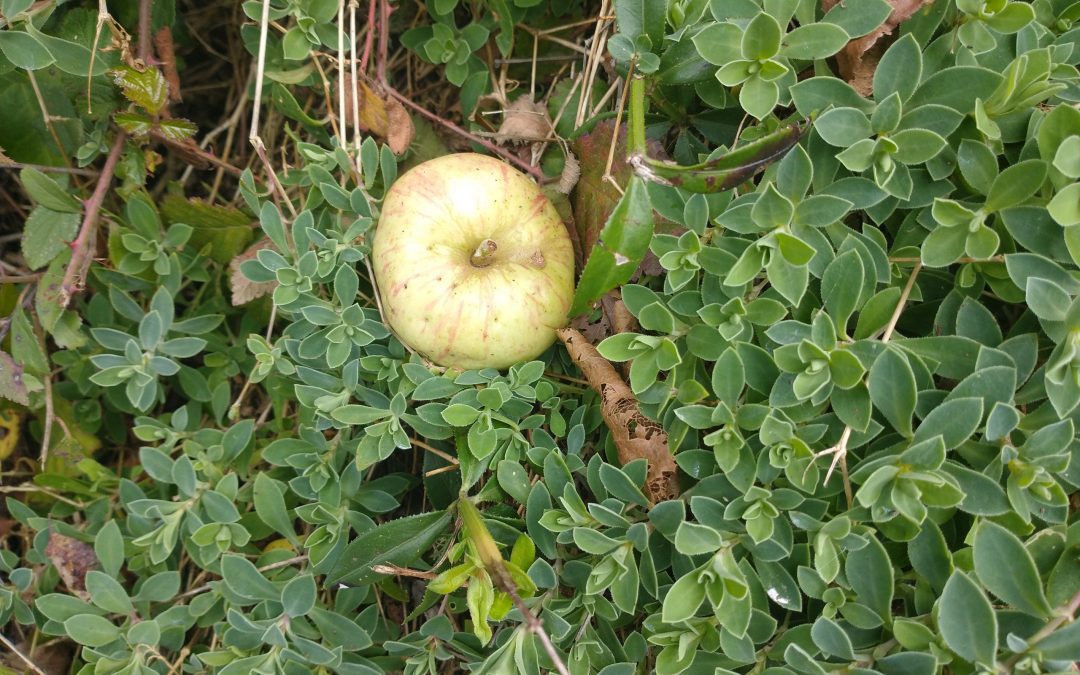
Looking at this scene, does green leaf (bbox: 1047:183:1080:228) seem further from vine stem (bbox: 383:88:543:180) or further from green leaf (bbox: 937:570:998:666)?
vine stem (bbox: 383:88:543:180)

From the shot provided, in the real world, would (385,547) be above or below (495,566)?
below

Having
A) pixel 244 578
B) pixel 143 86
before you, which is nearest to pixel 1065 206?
pixel 244 578

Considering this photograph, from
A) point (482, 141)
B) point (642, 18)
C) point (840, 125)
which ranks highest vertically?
point (642, 18)

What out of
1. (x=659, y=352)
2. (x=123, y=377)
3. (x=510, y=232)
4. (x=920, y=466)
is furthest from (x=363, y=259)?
(x=920, y=466)

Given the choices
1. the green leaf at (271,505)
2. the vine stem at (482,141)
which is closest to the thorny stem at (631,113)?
the vine stem at (482,141)

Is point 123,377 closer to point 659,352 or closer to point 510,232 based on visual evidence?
point 510,232

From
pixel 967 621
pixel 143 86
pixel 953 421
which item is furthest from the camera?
pixel 143 86

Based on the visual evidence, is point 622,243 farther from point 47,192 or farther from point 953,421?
Answer: point 47,192
